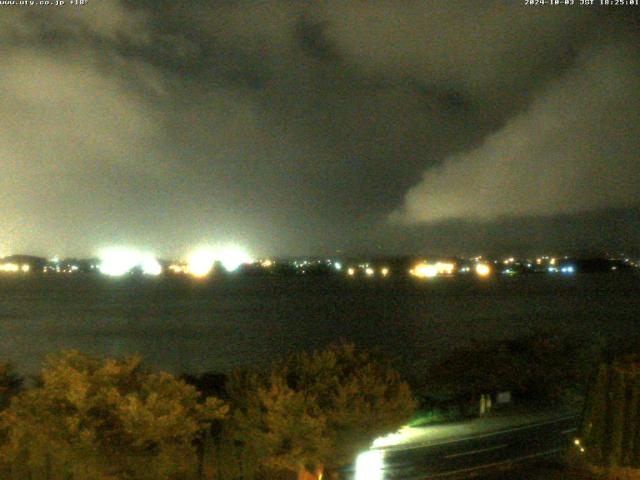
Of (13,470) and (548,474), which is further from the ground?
(13,470)

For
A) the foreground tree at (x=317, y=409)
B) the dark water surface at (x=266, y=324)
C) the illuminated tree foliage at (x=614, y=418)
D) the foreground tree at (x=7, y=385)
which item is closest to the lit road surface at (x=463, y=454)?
the foreground tree at (x=317, y=409)

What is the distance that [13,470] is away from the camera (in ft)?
40.2

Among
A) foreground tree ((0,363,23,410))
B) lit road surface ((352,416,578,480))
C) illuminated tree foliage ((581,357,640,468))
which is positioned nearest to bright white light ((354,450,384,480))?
lit road surface ((352,416,578,480))

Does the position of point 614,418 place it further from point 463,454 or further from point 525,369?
point 525,369

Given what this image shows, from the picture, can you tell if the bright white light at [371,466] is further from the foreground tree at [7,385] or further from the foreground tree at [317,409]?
the foreground tree at [7,385]

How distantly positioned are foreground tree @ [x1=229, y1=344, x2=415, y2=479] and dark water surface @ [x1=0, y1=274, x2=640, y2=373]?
43.4 meters

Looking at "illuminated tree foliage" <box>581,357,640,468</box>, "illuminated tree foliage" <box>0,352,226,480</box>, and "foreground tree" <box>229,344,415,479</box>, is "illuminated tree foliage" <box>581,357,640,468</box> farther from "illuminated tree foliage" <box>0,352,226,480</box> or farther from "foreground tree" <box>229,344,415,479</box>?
"illuminated tree foliage" <box>0,352,226,480</box>

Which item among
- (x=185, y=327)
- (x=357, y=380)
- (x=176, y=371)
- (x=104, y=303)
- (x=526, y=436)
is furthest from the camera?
(x=104, y=303)

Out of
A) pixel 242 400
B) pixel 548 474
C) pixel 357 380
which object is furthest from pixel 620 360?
pixel 242 400

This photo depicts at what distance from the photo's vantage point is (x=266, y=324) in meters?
95.5

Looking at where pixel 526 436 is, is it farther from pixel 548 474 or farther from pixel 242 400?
pixel 242 400

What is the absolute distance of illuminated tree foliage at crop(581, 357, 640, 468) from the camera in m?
14.4

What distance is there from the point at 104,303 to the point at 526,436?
12042 cm

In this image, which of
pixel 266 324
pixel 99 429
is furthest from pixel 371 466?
pixel 266 324
